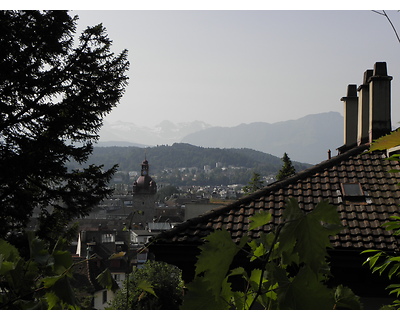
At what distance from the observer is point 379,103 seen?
6.36m

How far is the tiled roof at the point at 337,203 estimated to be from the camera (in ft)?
14.7

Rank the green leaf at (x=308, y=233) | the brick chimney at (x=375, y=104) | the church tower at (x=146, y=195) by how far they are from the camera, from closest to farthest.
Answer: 1. the green leaf at (x=308, y=233)
2. the brick chimney at (x=375, y=104)
3. the church tower at (x=146, y=195)

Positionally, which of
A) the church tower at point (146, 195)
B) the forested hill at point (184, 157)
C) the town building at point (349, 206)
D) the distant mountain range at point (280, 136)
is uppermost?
the distant mountain range at point (280, 136)

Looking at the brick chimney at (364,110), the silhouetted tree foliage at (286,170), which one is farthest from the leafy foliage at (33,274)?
the silhouetted tree foliage at (286,170)

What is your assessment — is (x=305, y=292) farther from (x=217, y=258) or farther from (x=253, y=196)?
(x=253, y=196)

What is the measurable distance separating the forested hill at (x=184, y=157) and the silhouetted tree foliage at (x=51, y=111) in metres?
44.4

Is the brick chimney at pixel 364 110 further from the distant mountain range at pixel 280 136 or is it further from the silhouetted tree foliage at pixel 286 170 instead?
the distant mountain range at pixel 280 136

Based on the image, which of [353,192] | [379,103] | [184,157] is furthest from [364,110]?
[184,157]

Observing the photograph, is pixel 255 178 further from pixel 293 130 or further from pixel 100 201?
pixel 293 130

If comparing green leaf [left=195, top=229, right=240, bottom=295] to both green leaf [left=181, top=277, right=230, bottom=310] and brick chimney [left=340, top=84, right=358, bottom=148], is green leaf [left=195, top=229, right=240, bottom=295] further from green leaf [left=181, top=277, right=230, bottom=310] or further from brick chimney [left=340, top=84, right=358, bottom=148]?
brick chimney [left=340, top=84, right=358, bottom=148]

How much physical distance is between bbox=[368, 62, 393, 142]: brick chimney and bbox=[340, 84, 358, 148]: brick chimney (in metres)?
1.52

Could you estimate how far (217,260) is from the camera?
1.89ft

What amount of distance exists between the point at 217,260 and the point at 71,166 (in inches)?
405

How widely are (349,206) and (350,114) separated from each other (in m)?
3.45
